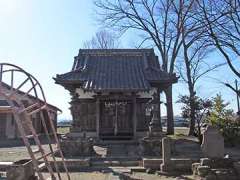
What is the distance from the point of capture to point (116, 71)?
73.2ft

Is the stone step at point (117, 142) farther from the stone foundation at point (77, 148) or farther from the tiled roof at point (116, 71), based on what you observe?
the stone foundation at point (77, 148)

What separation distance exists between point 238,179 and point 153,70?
12.7 meters

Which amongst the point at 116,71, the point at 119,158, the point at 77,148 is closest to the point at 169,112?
the point at 116,71

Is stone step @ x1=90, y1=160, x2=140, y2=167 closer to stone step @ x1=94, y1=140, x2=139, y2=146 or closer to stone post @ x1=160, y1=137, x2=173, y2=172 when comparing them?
stone post @ x1=160, y1=137, x2=173, y2=172

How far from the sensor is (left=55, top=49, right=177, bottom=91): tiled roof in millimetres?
20281

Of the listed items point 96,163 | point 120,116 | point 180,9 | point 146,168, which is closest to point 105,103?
point 120,116

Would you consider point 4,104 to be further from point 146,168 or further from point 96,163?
point 146,168

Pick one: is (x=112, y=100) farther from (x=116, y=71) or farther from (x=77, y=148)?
(x=77, y=148)

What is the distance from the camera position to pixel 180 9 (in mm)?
28125

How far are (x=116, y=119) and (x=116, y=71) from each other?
10.2 feet

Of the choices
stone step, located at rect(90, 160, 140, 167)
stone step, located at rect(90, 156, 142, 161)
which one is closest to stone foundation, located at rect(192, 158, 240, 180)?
stone step, located at rect(90, 160, 140, 167)

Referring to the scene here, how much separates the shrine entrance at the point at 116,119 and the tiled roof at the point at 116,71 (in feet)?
5.17

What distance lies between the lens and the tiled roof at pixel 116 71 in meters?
20.3

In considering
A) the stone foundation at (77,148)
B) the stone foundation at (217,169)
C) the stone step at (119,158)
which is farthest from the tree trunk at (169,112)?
the stone foundation at (217,169)
